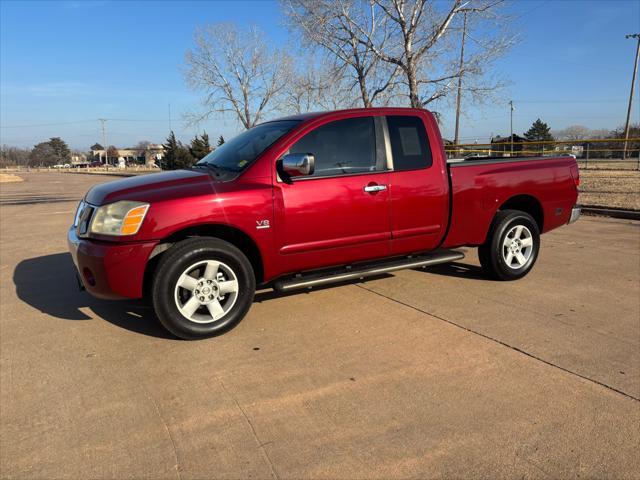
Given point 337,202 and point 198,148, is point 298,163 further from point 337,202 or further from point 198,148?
point 198,148

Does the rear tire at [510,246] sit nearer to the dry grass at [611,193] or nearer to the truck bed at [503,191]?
the truck bed at [503,191]

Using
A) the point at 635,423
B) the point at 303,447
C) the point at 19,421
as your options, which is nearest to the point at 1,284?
the point at 19,421

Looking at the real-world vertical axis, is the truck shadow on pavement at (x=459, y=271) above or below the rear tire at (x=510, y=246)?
below

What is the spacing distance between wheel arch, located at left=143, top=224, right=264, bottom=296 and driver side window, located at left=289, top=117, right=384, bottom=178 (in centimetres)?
85

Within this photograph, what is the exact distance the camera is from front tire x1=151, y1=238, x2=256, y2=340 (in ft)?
12.3

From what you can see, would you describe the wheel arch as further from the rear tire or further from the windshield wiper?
the rear tire

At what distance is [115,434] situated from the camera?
2.68 meters

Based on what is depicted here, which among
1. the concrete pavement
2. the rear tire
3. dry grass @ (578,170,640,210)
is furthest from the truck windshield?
dry grass @ (578,170,640,210)

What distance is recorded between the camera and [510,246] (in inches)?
214

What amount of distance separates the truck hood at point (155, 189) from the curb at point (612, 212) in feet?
30.8

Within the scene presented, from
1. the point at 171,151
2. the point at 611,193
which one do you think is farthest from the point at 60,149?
the point at 611,193

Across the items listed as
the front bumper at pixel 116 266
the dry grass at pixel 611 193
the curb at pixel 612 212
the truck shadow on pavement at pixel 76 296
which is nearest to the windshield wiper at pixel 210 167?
the front bumper at pixel 116 266

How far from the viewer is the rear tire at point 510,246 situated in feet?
17.4

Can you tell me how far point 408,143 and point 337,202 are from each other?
43.1 inches
